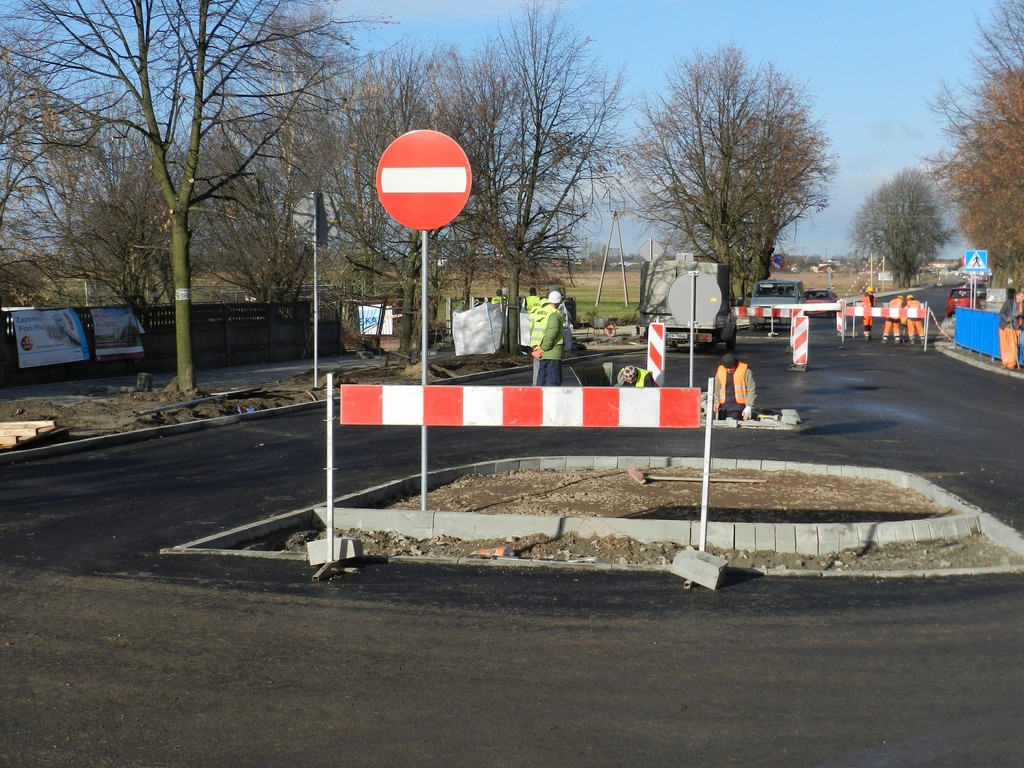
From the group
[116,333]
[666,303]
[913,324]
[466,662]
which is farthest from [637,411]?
[913,324]

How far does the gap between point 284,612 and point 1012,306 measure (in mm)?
24577

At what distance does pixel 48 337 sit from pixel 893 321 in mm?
28764

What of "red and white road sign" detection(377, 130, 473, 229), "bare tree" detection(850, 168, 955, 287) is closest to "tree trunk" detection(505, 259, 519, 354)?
"red and white road sign" detection(377, 130, 473, 229)

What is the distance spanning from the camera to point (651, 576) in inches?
285

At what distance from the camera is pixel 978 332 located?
104 feet

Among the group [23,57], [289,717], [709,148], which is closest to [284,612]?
[289,717]

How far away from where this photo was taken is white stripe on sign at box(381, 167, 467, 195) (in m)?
8.69

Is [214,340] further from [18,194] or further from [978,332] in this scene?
[978,332]

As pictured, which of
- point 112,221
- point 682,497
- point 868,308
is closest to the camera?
point 682,497

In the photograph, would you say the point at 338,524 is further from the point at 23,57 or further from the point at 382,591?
the point at 23,57

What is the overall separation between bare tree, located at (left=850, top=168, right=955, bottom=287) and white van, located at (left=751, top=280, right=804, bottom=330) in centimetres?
7181

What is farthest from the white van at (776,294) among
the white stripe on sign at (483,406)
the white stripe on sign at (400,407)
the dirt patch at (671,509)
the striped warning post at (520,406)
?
the white stripe on sign at (400,407)

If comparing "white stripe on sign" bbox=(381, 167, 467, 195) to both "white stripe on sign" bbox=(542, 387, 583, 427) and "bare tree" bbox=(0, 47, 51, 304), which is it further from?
"bare tree" bbox=(0, 47, 51, 304)

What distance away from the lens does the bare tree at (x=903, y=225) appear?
381 feet
